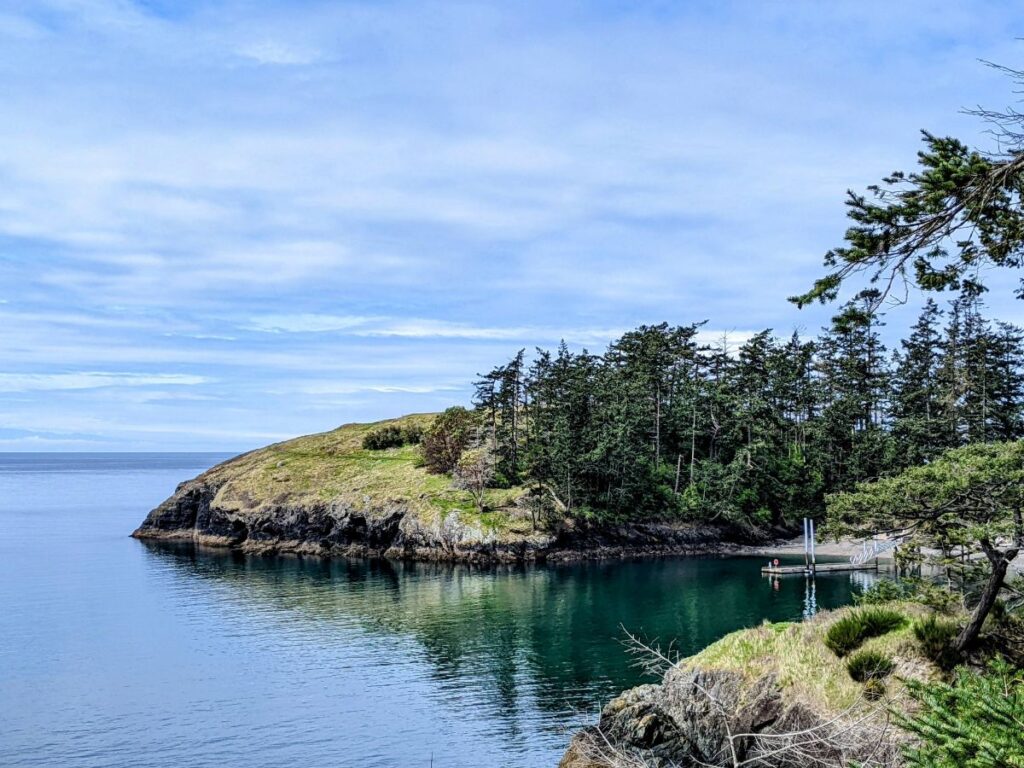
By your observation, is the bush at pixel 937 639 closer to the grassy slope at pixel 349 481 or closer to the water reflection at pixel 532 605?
the water reflection at pixel 532 605

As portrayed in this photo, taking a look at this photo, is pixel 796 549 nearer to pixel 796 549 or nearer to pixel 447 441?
pixel 796 549

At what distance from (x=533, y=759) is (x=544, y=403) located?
247 ft

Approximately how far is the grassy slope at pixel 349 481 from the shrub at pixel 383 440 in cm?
151

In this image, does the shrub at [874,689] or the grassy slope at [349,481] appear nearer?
the shrub at [874,689]

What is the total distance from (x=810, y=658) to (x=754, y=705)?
2.16 meters

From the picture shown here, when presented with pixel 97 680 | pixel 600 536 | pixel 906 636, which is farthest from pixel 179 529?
pixel 906 636

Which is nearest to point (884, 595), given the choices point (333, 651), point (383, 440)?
point (333, 651)

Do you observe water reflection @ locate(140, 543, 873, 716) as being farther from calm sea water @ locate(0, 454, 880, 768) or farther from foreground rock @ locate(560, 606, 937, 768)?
foreground rock @ locate(560, 606, 937, 768)

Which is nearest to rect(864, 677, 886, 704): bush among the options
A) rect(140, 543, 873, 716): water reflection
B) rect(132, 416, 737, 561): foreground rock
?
rect(140, 543, 873, 716): water reflection

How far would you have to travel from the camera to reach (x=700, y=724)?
24.6m

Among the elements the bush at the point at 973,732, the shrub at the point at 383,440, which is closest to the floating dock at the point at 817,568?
the shrub at the point at 383,440

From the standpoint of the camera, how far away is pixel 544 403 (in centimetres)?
10506

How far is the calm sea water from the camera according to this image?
3372 cm

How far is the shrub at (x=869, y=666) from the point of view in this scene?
2152 cm
